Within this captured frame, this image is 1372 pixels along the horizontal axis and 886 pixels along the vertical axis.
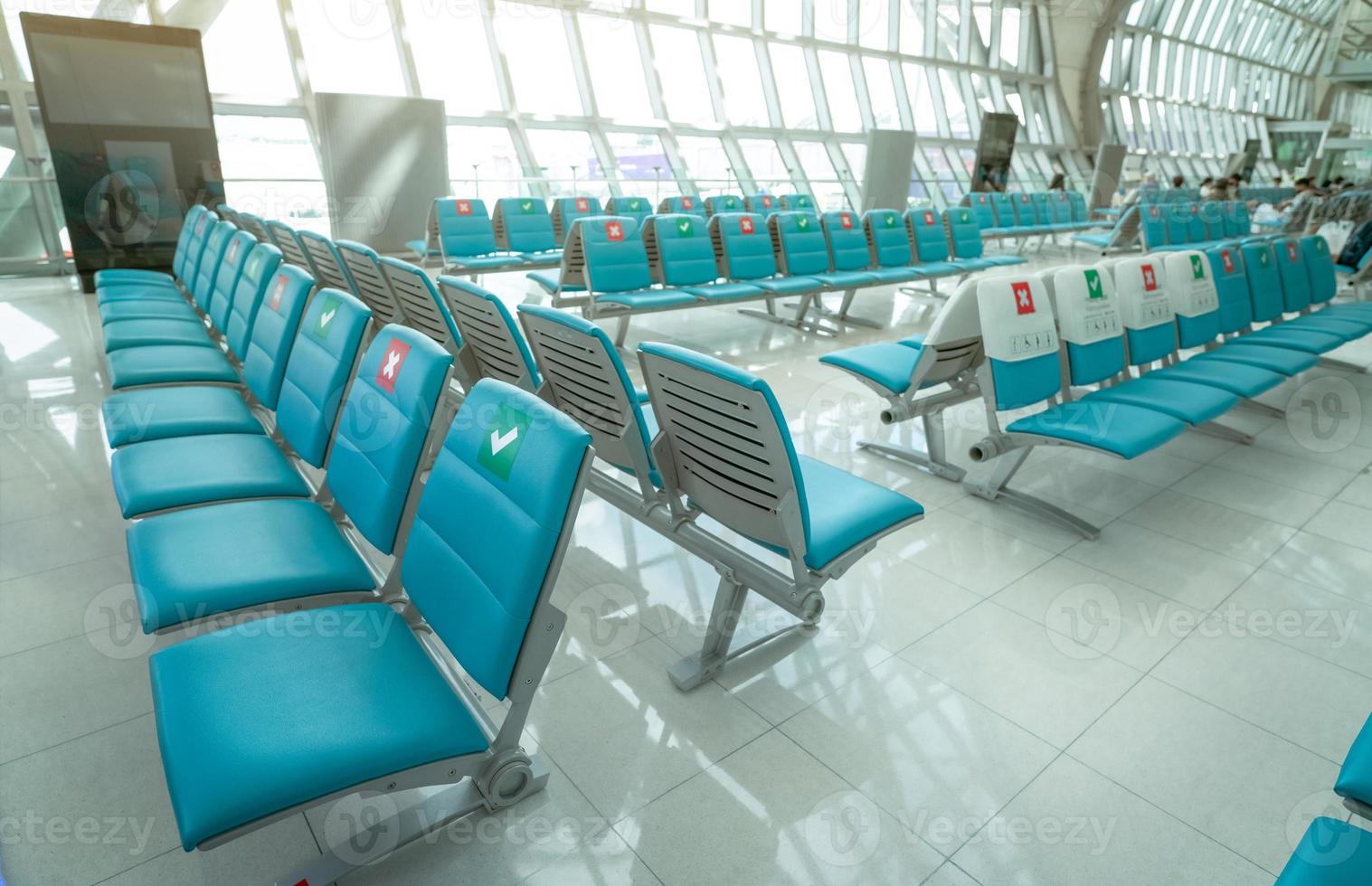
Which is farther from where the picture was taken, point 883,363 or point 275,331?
point 883,363

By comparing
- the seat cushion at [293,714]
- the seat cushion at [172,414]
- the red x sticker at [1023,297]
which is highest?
the red x sticker at [1023,297]

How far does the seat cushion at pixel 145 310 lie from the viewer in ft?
11.0

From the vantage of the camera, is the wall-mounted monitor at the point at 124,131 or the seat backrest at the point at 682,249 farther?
the wall-mounted monitor at the point at 124,131

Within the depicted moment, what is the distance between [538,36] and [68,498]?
8.76 meters

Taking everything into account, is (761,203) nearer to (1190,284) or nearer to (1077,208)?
(1190,284)

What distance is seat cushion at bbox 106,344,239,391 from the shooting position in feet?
8.43

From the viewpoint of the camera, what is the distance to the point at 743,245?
5117 mm

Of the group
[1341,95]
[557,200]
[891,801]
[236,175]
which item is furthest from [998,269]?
[1341,95]

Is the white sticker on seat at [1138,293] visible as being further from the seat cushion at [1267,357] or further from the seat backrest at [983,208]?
the seat backrest at [983,208]

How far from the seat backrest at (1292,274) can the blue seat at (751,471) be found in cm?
414

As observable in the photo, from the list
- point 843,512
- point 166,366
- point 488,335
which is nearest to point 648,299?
point 488,335

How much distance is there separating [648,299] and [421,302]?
177 centimetres

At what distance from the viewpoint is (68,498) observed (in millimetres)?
2643

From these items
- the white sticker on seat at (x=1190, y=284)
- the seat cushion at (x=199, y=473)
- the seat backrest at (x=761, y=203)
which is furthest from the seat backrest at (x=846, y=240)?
the seat cushion at (x=199, y=473)
